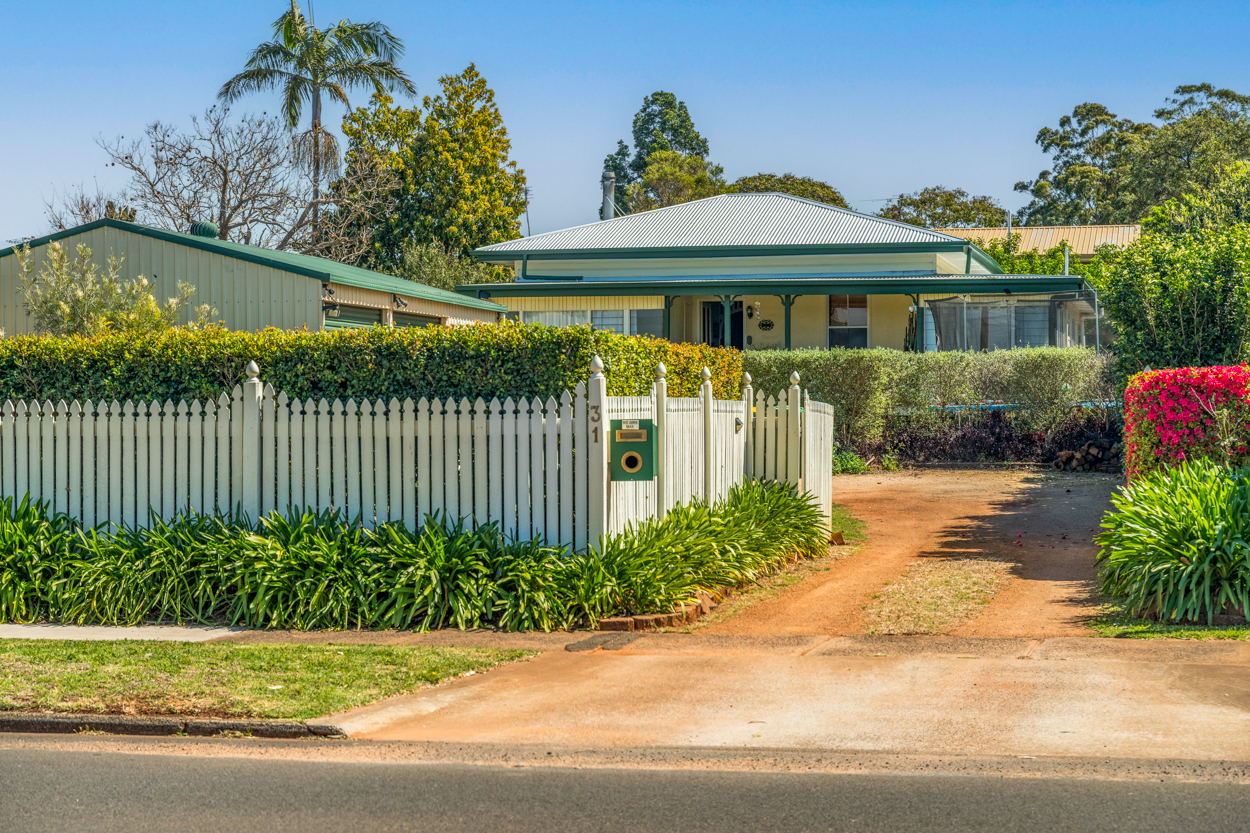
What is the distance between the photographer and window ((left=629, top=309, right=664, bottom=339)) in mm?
28594

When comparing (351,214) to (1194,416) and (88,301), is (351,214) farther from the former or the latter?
(1194,416)

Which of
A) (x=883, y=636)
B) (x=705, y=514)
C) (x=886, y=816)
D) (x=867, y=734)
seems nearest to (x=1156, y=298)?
(x=705, y=514)

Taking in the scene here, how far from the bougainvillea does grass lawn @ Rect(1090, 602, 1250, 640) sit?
2594 mm

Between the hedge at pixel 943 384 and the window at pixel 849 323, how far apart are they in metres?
5.34

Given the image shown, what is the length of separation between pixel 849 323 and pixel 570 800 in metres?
23.7

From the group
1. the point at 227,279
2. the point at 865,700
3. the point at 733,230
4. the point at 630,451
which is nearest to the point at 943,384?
the point at 733,230

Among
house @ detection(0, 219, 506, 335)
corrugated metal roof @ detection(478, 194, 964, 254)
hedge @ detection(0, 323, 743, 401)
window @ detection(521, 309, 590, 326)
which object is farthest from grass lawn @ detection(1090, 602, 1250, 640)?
window @ detection(521, 309, 590, 326)

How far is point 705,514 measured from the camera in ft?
35.5

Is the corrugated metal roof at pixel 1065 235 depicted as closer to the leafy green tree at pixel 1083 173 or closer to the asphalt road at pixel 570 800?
the leafy green tree at pixel 1083 173

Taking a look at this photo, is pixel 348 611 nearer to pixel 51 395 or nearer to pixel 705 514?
pixel 705 514

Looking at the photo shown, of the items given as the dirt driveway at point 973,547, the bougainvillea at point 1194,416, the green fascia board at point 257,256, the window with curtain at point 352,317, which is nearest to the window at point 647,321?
the dirt driveway at point 973,547

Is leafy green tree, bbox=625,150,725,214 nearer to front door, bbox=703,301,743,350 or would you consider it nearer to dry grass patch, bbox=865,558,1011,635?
front door, bbox=703,301,743,350

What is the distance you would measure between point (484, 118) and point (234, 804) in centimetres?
3970

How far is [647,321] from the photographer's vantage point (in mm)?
28938
